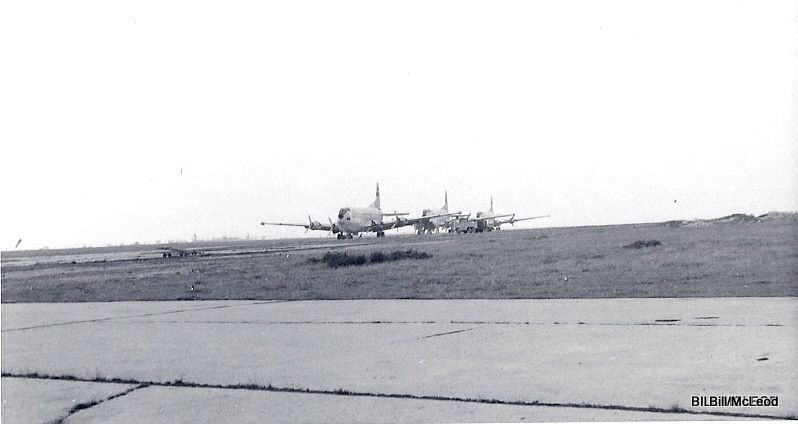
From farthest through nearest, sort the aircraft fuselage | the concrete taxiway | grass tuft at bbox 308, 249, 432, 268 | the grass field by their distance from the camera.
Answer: the aircraft fuselage → grass tuft at bbox 308, 249, 432, 268 → the grass field → the concrete taxiway

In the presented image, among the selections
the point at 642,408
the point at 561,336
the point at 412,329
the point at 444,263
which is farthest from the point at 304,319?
the point at 444,263

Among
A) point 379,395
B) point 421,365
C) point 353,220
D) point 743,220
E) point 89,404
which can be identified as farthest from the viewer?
point 353,220

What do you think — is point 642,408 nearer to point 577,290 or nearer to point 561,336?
point 561,336

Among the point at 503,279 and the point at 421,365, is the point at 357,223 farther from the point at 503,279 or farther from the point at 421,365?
the point at 421,365

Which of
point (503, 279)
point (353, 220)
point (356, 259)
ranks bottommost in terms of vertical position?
point (503, 279)

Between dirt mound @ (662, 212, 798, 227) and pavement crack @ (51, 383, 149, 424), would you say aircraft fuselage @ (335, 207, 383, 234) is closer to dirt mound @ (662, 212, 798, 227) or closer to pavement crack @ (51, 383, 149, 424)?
dirt mound @ (662, 212, 798, 227)

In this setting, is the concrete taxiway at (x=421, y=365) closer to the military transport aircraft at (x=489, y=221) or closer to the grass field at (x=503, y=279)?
the grass field at (x=503, y=279)

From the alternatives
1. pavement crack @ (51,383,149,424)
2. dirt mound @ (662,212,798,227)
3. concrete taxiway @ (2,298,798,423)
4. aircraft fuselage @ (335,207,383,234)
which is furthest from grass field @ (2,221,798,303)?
aircraft fuselage @ (335,207,383,234)

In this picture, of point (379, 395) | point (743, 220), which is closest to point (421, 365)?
point (379, 395)
